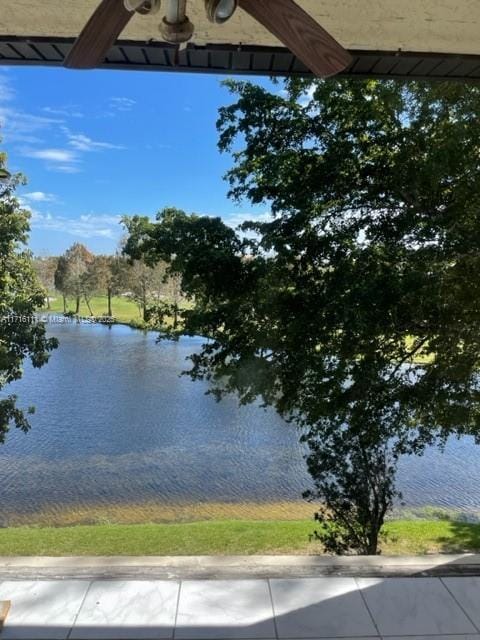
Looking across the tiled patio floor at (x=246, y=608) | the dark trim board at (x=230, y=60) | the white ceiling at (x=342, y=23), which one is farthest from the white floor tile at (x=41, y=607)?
the white ceiling at (x=342, y=23)

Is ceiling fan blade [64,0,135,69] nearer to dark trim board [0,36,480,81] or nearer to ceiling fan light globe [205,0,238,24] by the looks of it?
ceiling fan light globe [205,0,238,24]

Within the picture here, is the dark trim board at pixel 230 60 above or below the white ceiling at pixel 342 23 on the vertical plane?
below

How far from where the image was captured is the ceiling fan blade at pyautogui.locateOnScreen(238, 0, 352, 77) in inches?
45.6

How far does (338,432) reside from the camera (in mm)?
4535

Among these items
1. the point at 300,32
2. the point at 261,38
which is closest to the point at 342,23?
the point at 261,38

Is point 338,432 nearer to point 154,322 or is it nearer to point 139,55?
point 154,322

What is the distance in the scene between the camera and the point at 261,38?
1716 mm

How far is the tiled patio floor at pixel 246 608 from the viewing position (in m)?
1.79

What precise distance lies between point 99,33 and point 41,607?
75.4 inches

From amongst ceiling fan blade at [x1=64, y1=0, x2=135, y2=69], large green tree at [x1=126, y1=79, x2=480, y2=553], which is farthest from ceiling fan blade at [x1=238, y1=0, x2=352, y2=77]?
large green tree at [x1=126, y1=79, x2=480, y2=553]

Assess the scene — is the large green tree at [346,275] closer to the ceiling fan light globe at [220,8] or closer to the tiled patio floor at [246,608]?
the tiled patio floor at [246,608]

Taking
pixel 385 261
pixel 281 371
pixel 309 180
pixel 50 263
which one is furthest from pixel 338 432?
pixel 50 263

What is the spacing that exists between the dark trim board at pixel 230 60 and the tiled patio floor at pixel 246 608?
6.25ft

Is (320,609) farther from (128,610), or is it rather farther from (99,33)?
(99,33)
